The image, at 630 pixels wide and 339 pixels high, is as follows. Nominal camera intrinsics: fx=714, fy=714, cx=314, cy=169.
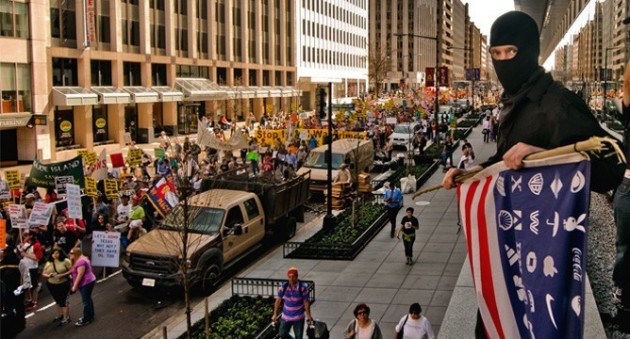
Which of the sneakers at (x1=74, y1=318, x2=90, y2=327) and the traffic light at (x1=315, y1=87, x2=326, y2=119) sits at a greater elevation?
the traffic light at (x1=315, y1=87, x2=326, y2=119)

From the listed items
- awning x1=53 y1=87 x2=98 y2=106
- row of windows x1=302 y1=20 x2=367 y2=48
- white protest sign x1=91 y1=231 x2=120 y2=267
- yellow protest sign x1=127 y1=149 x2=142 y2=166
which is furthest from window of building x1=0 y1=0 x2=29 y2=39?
row of windows x1=302 y1=20 x2=367 y2=48

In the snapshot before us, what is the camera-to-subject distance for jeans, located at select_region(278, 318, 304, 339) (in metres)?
11.9

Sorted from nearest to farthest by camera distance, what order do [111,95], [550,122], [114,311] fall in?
[550,122]
[114,311]
[111,95]

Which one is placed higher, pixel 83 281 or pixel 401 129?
pixel 401 129

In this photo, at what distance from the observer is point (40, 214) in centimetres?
1780

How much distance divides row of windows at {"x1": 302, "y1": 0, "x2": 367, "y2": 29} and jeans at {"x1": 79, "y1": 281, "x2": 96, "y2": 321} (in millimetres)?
87836

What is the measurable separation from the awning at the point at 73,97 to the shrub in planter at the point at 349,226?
2608cm

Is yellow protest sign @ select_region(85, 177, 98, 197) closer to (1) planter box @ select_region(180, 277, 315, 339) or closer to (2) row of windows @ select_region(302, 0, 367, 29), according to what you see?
(1) planter box @ select_region(180, 277, 315, 339)

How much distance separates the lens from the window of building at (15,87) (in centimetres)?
4106

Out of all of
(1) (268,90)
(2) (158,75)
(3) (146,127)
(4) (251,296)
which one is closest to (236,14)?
(1) (268,90)

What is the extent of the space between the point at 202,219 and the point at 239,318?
180 inches

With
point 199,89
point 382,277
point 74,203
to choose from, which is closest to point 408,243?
point 382,277

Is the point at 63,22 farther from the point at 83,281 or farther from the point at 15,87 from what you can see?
the point at 83,281

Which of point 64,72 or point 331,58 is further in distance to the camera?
point 331,58
